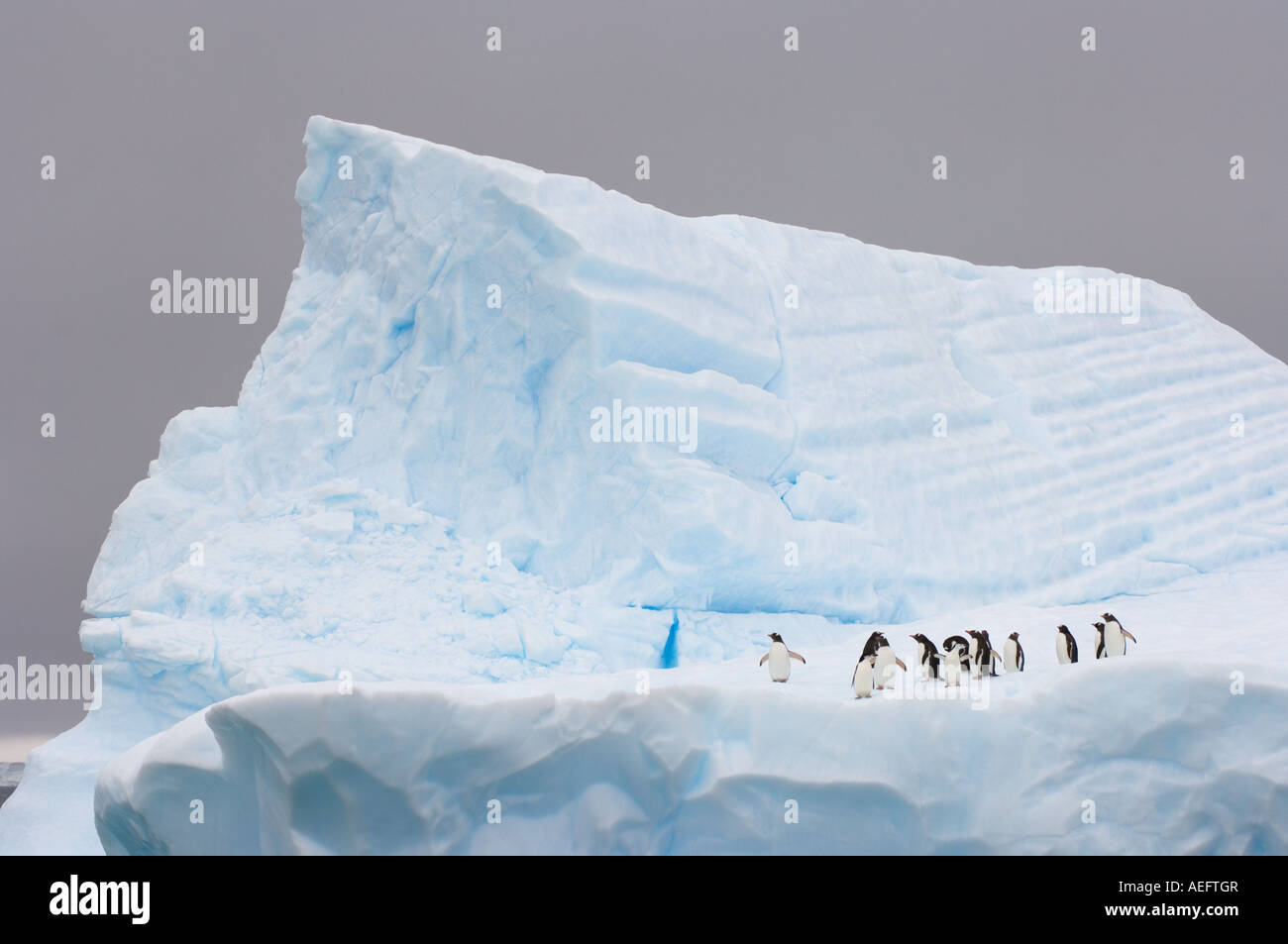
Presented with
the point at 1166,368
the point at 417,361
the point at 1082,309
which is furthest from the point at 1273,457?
the point at 417,361

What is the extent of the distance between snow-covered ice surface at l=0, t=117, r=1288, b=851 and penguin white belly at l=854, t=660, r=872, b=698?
2.70ft

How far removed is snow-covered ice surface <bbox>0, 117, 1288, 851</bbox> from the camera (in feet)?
33.4

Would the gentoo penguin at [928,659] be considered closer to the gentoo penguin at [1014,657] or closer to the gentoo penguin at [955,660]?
the gentoo penguin at [955,660]

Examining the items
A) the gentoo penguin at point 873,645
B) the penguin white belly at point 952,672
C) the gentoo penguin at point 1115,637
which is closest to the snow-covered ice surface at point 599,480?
the gentoo penguin at point 1115,637

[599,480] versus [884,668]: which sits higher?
[599,480]

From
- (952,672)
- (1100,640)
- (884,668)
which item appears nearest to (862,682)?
(884,668)

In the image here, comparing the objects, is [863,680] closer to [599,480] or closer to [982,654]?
[982,654]

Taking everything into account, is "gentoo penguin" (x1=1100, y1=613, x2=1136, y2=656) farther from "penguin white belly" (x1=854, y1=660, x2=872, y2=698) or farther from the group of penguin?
"penguin white belly" (x1=854, y1=660, x2=872, y2=698)

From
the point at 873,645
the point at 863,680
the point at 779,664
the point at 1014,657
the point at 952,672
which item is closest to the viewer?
the point at 863,680

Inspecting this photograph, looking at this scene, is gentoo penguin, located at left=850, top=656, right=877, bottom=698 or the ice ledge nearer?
the ice ledge

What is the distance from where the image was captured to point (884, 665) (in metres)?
8.17

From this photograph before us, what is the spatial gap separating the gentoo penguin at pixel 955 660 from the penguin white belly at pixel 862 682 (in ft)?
2.39

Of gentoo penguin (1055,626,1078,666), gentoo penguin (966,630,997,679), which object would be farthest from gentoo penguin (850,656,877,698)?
gentoo penguin (1055,626,1078,666)

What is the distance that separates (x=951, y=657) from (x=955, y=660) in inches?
1.8
